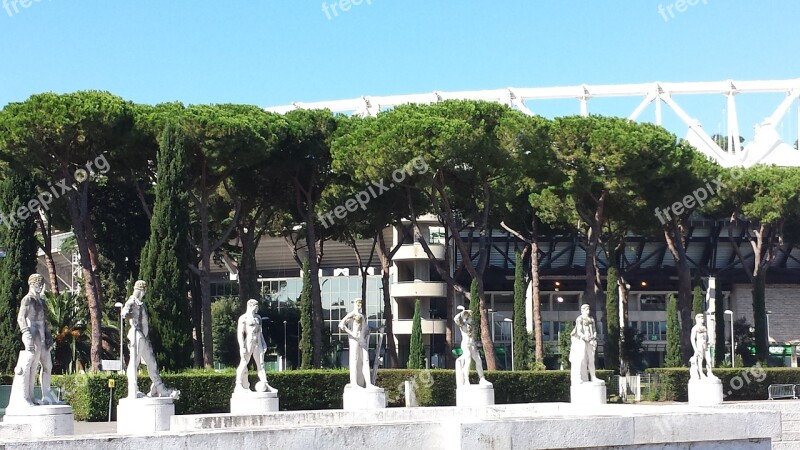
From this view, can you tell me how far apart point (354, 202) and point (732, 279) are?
32.3m

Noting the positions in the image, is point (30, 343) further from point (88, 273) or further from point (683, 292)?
point (683, 292)

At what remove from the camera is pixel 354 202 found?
150 feet

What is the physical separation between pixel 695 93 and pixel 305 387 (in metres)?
50.8

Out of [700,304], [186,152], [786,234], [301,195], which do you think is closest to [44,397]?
[186,152]

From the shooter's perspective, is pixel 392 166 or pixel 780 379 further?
pixel 780 379

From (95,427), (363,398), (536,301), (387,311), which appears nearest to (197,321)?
(387,311)

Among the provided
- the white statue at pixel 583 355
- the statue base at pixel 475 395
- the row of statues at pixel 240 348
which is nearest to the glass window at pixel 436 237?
the row of statues at pixel 240 348

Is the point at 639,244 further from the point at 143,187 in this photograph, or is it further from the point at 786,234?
the point at 143,187

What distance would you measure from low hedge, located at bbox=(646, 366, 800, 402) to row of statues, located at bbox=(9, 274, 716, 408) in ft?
26.6

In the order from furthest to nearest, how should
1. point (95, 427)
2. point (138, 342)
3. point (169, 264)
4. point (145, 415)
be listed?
1. point (169, 264)
2. point (95, 427)
3. point (138, 342)
4. point (145, 415)

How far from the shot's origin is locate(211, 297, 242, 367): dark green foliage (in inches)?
2478

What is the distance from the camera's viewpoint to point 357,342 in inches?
983

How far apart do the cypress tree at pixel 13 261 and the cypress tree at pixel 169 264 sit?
17.0 feet

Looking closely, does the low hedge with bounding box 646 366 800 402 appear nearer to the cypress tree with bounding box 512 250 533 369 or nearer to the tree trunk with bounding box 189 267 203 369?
the cypress tree with bounding box 512 250 533 369
